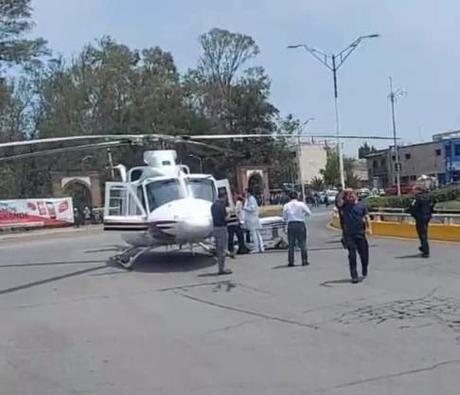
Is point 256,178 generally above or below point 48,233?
above

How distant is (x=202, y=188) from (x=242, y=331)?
10.8 m

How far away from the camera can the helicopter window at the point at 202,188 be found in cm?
2087

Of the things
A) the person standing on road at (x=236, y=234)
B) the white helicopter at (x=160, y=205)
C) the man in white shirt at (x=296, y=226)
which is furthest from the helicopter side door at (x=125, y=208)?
the man in white shirt at (x=296, y=226)

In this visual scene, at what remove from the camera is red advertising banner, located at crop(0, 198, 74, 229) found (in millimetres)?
53094

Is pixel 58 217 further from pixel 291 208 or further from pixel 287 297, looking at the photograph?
pixel 287 297

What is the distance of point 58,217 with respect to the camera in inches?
2179

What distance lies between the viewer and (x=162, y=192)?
68.0 ft

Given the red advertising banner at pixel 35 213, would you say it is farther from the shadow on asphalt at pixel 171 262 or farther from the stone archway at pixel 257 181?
the shadow on asphalt at pixel 171 262

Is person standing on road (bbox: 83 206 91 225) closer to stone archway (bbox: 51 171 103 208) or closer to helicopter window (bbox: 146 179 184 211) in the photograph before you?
stone archway (bbox: 51 171 103 208)

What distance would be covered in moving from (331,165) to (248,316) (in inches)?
4321

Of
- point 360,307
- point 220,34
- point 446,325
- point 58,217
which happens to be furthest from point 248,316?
point 220,34

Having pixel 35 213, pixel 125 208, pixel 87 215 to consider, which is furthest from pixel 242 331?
pixel 87 215

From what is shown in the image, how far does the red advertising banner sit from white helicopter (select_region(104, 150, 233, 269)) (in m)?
32.1

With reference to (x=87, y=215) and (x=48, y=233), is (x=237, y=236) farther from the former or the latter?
(x=87, y=215)
